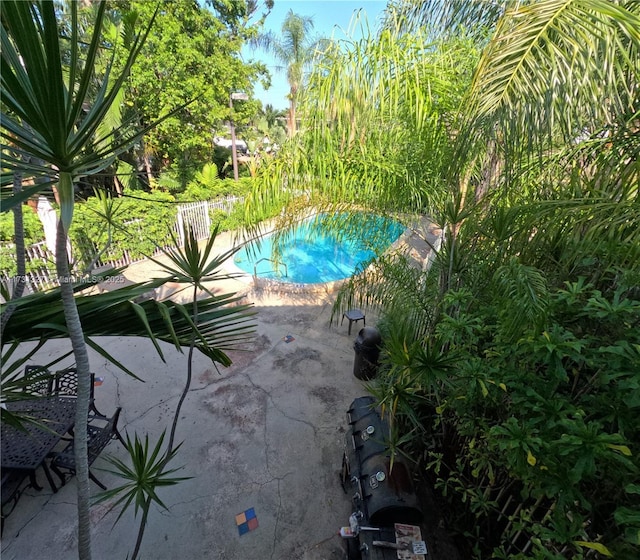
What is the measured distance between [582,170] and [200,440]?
16.0ft

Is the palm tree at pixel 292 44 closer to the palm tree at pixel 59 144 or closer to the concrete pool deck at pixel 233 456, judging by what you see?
the concrete pool deck at pixel 233 456

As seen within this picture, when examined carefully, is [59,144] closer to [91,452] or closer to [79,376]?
[79,376]

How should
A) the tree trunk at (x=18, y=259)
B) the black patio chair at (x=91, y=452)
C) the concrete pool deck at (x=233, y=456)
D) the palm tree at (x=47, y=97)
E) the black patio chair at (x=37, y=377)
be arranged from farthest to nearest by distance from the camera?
the black patio chair at (x=91, y=452) < the concrete pool deck at (x=233, y=456) < the black patio chair at (x=37, y=377) < the tree trunk at (x=18, y=259) < the palm tree at (x=47, y=97)

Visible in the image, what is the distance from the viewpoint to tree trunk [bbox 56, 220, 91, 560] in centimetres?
127

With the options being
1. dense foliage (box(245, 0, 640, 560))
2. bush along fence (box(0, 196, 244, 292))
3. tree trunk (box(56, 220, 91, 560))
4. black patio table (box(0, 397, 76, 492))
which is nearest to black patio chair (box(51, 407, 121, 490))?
black patio table (box(0, 397, 76, 492))

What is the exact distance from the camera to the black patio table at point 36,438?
282cm

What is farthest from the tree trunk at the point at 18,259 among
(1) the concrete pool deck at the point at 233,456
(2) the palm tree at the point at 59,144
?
(1) the concrete pool deck at the point at 233,456

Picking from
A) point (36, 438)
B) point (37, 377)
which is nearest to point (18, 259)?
point (37, 377)

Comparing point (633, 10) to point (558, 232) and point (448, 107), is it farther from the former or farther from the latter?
point (558, 232)

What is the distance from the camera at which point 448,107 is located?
2742 millimetres

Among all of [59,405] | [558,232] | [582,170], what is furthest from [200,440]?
[582,170]

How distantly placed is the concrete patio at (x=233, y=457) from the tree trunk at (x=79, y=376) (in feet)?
5.62

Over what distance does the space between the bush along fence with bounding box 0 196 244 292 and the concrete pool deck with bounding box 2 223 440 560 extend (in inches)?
76.1

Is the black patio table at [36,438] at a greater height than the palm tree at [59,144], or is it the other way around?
the palm tree at [59,144]
